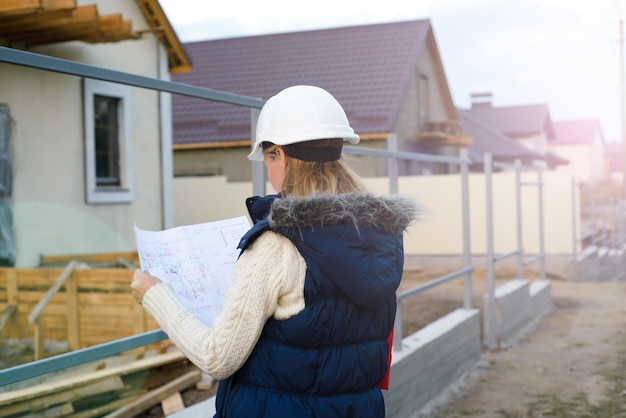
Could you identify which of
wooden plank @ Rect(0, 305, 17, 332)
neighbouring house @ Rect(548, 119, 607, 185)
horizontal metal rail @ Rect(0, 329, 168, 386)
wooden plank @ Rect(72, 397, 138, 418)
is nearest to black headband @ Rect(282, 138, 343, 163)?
horizontal metal rail @ Rect(0, 329, 168, 386)

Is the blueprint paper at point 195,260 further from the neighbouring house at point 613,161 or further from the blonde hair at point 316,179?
the neighbouring house at point 613,161

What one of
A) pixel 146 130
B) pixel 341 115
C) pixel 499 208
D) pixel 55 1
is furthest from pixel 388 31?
pixel 341 115

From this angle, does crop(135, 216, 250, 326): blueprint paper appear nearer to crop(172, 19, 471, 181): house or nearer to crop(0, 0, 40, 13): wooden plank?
crop(0, 0, 40, 13): wooden plank

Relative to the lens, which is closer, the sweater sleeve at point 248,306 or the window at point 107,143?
the sweater sleeve at point 248,306

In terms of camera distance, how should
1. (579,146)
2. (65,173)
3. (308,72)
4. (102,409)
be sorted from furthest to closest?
(579,146) → (308,72) → (65,173) → (102,409)

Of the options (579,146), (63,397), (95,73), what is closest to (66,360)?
(95,73)

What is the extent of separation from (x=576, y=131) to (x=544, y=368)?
184ft

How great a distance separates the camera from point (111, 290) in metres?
5.57

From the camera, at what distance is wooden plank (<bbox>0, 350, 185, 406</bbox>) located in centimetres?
412

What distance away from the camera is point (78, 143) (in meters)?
7.83

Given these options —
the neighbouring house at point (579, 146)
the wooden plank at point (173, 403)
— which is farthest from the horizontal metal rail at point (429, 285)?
the neighbouring house at point (579, 146)

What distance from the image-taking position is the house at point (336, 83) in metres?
18.5

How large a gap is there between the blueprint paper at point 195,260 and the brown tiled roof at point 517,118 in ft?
127

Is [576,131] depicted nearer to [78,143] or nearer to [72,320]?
[78,143]
